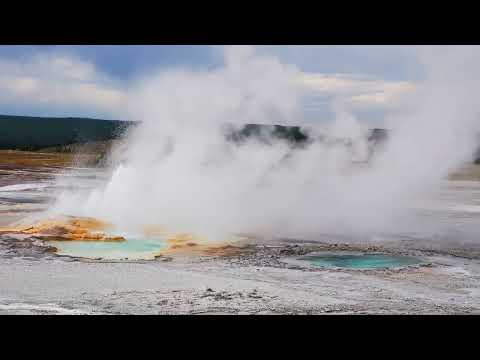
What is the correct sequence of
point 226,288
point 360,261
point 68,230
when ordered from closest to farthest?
point 226,288 → point 360,261 → point 68,230

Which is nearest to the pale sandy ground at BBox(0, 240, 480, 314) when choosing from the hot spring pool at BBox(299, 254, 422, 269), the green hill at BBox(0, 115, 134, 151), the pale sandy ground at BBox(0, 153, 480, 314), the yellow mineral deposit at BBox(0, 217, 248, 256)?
the pale sandy ground at BBox(0, 153, 480, 314)

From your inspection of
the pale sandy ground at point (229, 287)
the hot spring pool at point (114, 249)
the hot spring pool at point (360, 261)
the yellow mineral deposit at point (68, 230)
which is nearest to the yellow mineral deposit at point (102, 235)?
the yellow mineral deposit at point (68, 230)

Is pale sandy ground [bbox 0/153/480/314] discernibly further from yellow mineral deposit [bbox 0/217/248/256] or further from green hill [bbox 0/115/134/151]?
green hill [bbox 0/115/134/151]

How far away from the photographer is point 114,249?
23.4ft

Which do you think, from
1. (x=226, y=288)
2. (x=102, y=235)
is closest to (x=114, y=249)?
(x=102, y=235)

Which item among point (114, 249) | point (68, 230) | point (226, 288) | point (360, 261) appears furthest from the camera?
point (68, 230)

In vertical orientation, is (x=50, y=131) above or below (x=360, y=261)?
above

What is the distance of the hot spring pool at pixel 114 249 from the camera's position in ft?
22.6

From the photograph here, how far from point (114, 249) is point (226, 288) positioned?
1.85 metres

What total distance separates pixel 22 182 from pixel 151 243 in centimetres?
245

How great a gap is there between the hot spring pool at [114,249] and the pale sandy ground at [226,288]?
10.6 inches

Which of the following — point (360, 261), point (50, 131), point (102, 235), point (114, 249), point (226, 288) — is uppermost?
point (50, 131)

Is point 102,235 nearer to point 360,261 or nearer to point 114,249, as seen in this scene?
point 114,249
